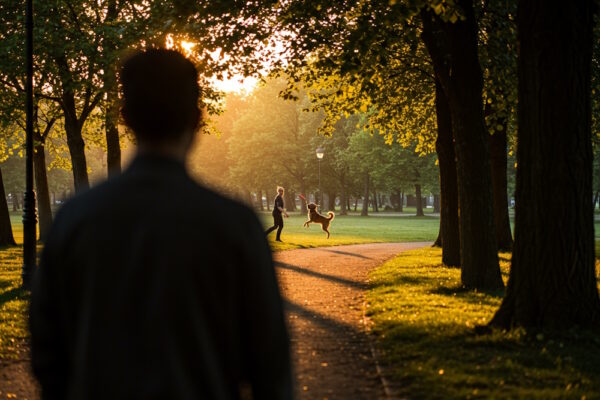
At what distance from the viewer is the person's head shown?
1708 mm

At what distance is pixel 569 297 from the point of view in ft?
22.9

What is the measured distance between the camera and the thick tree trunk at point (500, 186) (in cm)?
1859

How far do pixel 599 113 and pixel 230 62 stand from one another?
11045 mm

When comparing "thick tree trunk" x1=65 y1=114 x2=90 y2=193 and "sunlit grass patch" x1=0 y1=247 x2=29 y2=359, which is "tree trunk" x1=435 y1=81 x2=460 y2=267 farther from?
"thick tree trunk" x1=65 y1=114 x2=90 y2=193

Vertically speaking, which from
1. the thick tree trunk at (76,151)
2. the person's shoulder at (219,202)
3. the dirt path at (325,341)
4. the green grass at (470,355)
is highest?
the thick tree trunk at (76,151)

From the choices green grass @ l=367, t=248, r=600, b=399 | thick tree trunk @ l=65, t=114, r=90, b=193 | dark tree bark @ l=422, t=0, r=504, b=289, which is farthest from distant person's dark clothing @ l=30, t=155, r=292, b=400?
thick tree trunk @ l=65, t=114, r=90, b=193

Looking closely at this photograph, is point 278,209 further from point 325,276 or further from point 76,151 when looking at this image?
point 325,276

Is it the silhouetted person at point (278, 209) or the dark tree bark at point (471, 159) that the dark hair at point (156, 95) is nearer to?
the dark tree bark at point (471, 159)

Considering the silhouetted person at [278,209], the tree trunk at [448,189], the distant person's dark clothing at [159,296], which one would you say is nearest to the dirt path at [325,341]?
the distant person's dark clothing at [159,296]

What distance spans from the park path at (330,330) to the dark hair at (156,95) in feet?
1.54

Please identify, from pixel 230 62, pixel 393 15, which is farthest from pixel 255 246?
pixel 230 62

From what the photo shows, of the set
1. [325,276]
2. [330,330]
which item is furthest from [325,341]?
[325,276]

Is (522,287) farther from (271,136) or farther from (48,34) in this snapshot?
(271,136)

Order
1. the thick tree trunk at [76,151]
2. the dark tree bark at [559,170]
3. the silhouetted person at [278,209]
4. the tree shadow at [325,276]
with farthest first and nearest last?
the silhouetted person at [278,209] → the thick tree trunk at [76,151] → the tree shadow at [325,276] → the dark tree bark at [559,170]
